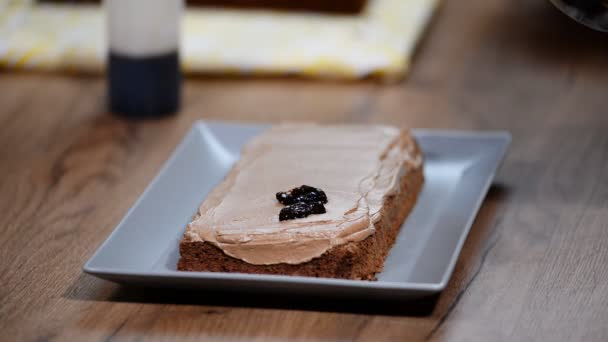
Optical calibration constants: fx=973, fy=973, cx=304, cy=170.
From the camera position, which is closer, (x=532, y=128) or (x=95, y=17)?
(x=532, y=128)

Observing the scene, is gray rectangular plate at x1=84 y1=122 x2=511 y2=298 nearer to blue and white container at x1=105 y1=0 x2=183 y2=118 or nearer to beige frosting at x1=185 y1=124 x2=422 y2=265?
beige frosting at x1=185 y1=124 x2=422 y2=265

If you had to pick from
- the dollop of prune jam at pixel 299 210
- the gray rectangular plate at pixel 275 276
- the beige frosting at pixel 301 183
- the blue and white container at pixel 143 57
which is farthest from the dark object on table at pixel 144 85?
the dollop of prune jam at pixel 299 210

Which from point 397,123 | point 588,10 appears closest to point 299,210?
point 588,10

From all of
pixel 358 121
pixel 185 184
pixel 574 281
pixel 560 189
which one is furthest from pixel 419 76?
pixel 574 281

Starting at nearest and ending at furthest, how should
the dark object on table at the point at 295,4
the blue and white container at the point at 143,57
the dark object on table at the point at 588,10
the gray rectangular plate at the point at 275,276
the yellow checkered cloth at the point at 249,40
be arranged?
the gray rectangular plate at the point at 275,276
the dark object on table at the point at 588,10
the blue and white container at the point at 143,57
the yellow checkered cloth at the point at 249,40
the dark object on table at the point at 295,4

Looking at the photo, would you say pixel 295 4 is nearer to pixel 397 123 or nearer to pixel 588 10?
pixel 397 123

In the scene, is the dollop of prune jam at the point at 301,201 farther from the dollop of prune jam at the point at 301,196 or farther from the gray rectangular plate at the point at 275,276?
the gray rectangular plate at the point at 275,276

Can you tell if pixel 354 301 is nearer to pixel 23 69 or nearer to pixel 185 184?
pixel 185 184
